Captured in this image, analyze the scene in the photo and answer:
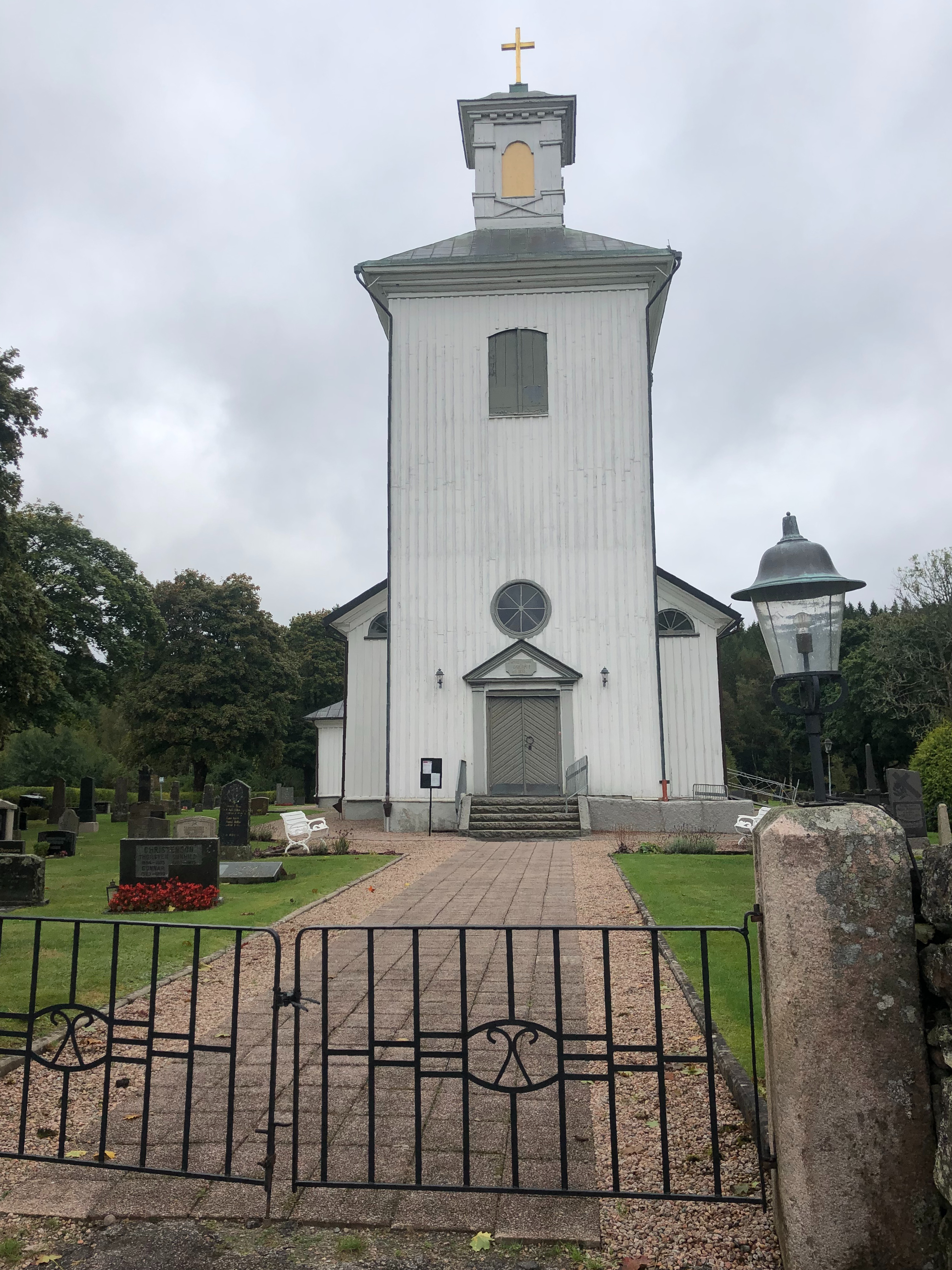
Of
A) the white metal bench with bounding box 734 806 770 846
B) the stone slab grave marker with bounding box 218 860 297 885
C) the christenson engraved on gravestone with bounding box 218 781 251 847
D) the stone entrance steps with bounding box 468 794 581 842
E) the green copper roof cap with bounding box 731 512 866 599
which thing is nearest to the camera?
the green copper roof cap with bounding box 731 512 866 599

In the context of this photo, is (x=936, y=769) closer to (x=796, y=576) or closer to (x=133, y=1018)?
(x=796, y=576)

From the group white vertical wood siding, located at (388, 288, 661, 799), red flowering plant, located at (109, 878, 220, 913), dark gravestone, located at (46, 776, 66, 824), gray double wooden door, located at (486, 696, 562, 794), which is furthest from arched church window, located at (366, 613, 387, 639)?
red flowering plant, located at (109, 878, 220, 913)

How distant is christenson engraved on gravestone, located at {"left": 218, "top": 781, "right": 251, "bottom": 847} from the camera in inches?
588

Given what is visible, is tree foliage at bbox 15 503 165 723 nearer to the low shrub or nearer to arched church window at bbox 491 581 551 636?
arched church window at bbox 491 581 551 636

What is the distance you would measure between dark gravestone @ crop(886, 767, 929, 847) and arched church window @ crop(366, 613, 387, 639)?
42.6 feet

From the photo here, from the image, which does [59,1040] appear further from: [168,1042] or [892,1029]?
[892,1029]

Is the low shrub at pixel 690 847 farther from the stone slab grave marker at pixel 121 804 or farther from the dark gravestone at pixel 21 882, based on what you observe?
the stone slab grave marker at pixel 121 804

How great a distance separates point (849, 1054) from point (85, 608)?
30.6 m

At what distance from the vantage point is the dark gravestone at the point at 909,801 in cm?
1633

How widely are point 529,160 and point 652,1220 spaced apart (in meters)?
27.4

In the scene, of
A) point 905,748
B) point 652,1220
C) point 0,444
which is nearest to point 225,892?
point 652,1220

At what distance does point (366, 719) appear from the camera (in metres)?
23.8

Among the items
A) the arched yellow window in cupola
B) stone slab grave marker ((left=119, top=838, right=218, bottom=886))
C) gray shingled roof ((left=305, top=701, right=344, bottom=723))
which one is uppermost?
the arched yellow window in cupola

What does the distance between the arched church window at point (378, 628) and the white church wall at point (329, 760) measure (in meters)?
16.5
